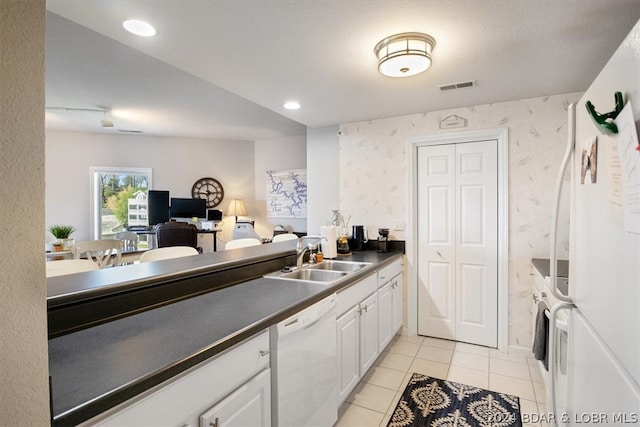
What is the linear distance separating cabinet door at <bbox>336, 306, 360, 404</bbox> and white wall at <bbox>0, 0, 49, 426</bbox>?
156cm

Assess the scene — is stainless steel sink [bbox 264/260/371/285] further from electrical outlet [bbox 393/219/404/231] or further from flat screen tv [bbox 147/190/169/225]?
flat screen tv [bbox 147/190/169/225]

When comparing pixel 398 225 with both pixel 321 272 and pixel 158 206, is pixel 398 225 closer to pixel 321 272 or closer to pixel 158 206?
pixel 321 272

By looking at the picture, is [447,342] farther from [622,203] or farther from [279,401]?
[622,203]

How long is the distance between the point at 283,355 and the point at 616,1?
2.17 meters

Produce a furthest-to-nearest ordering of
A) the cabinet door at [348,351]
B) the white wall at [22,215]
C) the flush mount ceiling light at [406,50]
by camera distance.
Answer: the cabinet door at [348,351] < the flush mount ceiling light at [406,50] < the white wall at [22,215]

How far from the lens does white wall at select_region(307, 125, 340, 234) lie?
386 centimetres

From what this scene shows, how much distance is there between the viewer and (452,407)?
221 centimetres

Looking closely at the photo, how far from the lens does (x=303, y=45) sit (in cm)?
193

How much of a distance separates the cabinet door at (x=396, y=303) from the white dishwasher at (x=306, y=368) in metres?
1.31

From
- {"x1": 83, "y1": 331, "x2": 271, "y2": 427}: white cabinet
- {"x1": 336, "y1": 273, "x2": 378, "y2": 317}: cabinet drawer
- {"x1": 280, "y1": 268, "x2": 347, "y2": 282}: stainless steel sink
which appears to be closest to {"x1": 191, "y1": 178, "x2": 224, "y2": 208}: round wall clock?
{"x1": 280, "y1": 268, "x2": 347, "y2": 282}: stainless steel sink

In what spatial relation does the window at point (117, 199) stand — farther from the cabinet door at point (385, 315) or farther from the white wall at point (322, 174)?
the cabinet door at point (385, 315)

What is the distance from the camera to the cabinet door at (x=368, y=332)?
2328 millimetres

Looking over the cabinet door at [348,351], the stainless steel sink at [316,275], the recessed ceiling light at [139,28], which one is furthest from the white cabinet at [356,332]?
the recessed ceiling light at [139,28]

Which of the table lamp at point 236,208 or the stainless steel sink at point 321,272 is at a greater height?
the table lamp at point 236,208
